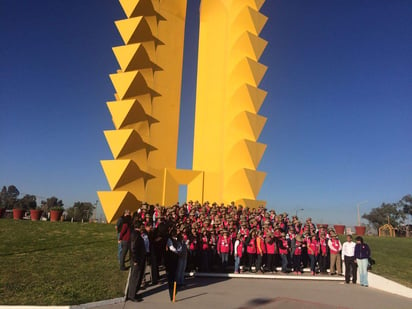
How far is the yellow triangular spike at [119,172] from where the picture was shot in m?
17.5

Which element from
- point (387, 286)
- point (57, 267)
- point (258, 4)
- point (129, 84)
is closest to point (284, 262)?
point (387, 286)

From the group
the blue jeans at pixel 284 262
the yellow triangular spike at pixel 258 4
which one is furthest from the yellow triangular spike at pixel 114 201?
the yellow triangular spike at pixel 258 4

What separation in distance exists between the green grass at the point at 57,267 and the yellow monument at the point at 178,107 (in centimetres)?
504

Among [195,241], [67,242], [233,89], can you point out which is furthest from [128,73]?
[195,241]

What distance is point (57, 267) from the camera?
868 centimetres

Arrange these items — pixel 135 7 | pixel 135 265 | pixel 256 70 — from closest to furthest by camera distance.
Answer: pixel 135 265, pixel 135 7, pixel 256 70

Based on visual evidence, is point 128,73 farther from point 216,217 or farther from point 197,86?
point 216,217

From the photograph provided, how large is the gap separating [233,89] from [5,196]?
9211cm

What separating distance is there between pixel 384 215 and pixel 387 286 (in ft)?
185

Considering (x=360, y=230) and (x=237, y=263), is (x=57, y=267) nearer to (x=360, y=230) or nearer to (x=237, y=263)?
(x=237, y=263)

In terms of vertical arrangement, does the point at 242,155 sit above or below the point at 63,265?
above

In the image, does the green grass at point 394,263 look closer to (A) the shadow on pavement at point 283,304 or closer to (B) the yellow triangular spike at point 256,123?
(A) the shadow on pavement at point 283,304

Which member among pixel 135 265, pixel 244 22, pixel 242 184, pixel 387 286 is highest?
pixel 244 22

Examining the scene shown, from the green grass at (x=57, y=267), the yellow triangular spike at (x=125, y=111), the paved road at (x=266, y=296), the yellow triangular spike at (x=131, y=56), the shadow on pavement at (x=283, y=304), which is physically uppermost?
the yellow triangular spike at (x=131, y=56)
